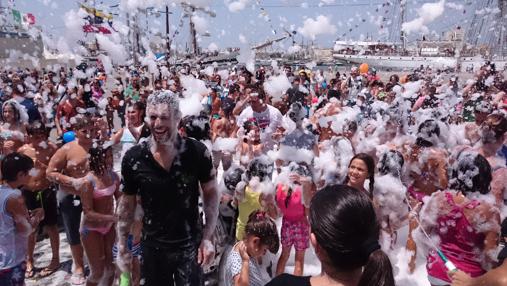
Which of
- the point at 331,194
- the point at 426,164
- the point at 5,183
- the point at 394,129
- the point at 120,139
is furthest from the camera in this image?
the point at 394,129

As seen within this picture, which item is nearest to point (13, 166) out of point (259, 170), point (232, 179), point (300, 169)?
point (232, 179)

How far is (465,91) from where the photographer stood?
27.0ft

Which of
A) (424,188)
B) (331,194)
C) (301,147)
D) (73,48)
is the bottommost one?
(424,188)

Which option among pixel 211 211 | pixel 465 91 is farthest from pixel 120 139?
pixel 465 91

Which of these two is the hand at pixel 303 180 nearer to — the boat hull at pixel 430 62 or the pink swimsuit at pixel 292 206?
the pink swimsuit at pixel 292 206

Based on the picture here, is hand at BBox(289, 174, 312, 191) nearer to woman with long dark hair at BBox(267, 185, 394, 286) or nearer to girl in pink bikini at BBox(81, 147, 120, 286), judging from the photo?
girl in pink bikini at BBox(81, 147, 120, 286)

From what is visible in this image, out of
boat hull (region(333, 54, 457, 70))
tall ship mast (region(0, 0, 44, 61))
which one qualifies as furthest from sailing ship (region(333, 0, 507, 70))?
tall ship mast (region(0, 0, 44, 61))

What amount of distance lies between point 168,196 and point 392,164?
8.38 ft

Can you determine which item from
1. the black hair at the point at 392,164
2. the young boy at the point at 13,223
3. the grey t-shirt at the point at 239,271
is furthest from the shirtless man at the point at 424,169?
the young boy at the point at 13,223

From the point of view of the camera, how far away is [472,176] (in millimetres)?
2691

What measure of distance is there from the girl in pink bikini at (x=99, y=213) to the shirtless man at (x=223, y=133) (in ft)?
5.83

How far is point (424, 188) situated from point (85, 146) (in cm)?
320

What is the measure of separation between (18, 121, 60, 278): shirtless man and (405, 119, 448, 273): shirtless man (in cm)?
351

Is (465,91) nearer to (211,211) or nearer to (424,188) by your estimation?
(424,188)
